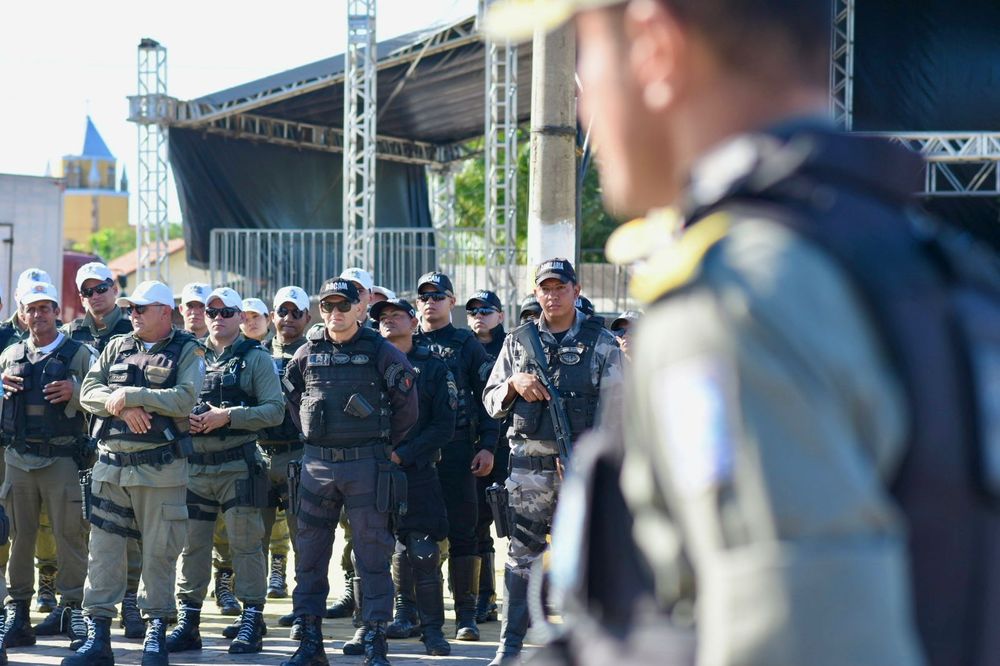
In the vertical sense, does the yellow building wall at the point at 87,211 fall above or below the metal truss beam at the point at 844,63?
above

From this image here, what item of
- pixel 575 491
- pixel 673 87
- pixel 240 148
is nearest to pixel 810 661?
pixel 575 491

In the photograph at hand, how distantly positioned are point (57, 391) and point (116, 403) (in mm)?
1093

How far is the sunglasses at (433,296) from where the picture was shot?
9.46m

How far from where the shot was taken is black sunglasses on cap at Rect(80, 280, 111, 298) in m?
9.65

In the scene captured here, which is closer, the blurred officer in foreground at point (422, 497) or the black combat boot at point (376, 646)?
the black combat boot at point (376, 646)

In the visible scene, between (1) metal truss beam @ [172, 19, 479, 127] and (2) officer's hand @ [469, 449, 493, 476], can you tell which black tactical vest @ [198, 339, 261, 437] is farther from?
(1) metal truss beam @ [172, 19, 479, 127]

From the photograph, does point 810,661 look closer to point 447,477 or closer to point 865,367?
point 865,367

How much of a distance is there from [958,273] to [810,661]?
0.42m

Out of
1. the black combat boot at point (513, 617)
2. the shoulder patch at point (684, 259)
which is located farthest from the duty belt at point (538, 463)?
the shoulder patch at point (684, 259)

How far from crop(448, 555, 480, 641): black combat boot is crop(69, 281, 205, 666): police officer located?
1.97 m

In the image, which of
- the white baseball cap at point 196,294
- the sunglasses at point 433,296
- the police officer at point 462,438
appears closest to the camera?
the police officer at point 462,438

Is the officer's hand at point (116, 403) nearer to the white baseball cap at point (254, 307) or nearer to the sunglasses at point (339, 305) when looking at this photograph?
the sunglasses at point (339, 305)

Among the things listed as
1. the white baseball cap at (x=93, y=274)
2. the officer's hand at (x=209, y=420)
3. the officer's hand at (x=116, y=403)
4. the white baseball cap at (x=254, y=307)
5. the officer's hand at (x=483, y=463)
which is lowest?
the officer's hand at (x=483, y=463)

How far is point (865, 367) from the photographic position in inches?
47.3
